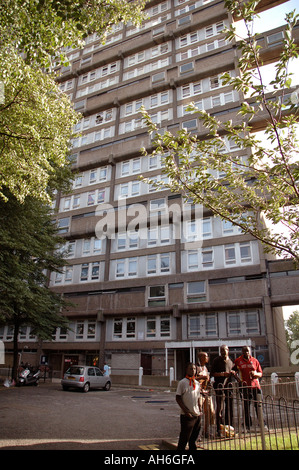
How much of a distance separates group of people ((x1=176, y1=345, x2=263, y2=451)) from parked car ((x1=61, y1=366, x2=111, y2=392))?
→ 12419mm

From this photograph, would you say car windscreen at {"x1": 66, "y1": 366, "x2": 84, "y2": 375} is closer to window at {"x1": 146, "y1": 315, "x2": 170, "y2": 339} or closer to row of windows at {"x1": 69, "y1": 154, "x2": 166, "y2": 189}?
window at {"x1": 146, "y1": 315, "x2": 170, "y2": 339}

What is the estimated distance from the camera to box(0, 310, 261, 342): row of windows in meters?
25.0

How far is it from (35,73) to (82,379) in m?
14.9

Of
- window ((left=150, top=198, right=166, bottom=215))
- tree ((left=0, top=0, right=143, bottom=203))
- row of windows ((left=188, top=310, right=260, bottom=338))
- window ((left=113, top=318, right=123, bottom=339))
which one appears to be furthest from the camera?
window ((left=150, top=198, right=166, bottom=215))

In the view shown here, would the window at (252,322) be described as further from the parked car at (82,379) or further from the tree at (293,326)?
the tree at (293,326)

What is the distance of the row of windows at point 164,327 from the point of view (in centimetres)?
2505

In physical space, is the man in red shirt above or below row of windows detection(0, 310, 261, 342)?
below

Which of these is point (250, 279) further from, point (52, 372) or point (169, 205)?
point (52, 372)

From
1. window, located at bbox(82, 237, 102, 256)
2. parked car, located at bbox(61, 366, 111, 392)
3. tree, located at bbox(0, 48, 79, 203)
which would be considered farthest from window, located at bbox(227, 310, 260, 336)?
tree, located at bbox(0, 48, 79, 203)

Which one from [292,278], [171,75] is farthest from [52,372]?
[171,75]

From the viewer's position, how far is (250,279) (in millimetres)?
25156

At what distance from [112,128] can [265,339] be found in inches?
1057

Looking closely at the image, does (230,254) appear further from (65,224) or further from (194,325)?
(65,224)

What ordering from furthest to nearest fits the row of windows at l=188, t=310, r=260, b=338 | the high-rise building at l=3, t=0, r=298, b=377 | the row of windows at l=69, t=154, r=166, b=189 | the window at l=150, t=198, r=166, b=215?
the row of windows at l=69, t=154, r=166, b=189
the window at l=150, t=198, r=166, b=215
the high-rise building at l=3, t=0, r=298, b=377
the row of windows at l=188, t=310, r=260, b=338
